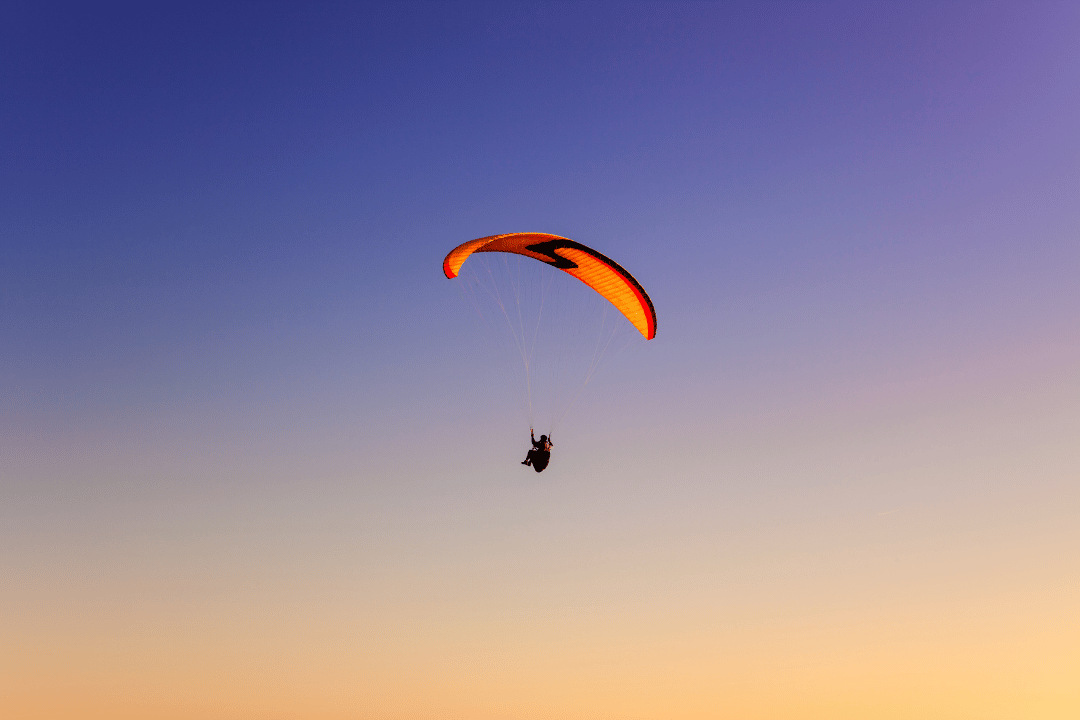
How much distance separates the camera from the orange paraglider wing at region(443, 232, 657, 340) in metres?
31.7

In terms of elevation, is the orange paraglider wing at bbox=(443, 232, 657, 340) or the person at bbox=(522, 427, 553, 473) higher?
the orange paraglider wing at bbox=(443, 232, 657, 340)

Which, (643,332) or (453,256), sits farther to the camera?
(643,332)

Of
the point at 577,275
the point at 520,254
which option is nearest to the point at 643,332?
the point at 577,275

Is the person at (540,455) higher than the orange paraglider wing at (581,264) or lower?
lower

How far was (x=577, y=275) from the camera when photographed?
1369 inches

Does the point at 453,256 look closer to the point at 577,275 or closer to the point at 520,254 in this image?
the point at 520,254

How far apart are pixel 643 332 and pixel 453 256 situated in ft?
26.1

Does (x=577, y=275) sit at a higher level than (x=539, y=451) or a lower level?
higher

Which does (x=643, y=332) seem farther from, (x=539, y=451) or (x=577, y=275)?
(x=539, y=451)

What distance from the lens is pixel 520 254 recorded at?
33.8m

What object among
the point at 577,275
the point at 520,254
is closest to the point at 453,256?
the point at 520,254

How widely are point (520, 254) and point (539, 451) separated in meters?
6.80

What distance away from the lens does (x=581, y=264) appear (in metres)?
33.8

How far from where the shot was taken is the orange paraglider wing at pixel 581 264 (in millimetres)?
31722
